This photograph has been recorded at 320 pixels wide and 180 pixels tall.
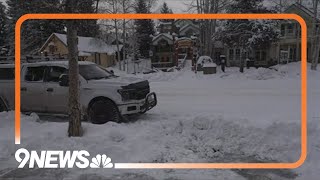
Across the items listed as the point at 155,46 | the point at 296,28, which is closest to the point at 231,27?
the point at 296,28

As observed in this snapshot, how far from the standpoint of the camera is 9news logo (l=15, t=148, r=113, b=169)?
602cm

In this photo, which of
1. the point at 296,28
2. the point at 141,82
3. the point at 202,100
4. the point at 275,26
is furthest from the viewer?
the point at 296,28

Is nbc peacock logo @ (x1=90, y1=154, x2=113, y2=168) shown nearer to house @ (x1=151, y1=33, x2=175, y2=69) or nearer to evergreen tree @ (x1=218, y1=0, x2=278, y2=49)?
evergreen tree @ (x1=218, y1=0, x2=278, y2=49)

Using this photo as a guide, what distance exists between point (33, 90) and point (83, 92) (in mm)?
1615

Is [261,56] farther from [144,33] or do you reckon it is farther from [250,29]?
[144,33]

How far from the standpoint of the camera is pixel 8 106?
31.9ft

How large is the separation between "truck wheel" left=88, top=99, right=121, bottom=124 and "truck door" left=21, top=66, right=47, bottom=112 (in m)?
1.57

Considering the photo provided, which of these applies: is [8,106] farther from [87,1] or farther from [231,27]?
[231,27]

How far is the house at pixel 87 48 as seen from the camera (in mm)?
39969

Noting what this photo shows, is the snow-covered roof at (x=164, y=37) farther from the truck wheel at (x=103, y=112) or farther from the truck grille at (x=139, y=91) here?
the truck wheel at (x=103, y=112)

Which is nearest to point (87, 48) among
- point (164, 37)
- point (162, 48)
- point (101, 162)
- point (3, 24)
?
point (164, 37)

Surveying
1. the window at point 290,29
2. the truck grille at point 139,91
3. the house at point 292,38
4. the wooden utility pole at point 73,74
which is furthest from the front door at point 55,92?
the window at point 290,29

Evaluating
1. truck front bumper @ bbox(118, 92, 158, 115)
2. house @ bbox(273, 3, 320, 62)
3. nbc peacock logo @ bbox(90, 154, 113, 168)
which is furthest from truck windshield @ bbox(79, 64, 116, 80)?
house @ bbox(273, 3, 320, 62)

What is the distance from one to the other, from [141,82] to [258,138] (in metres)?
3.61
